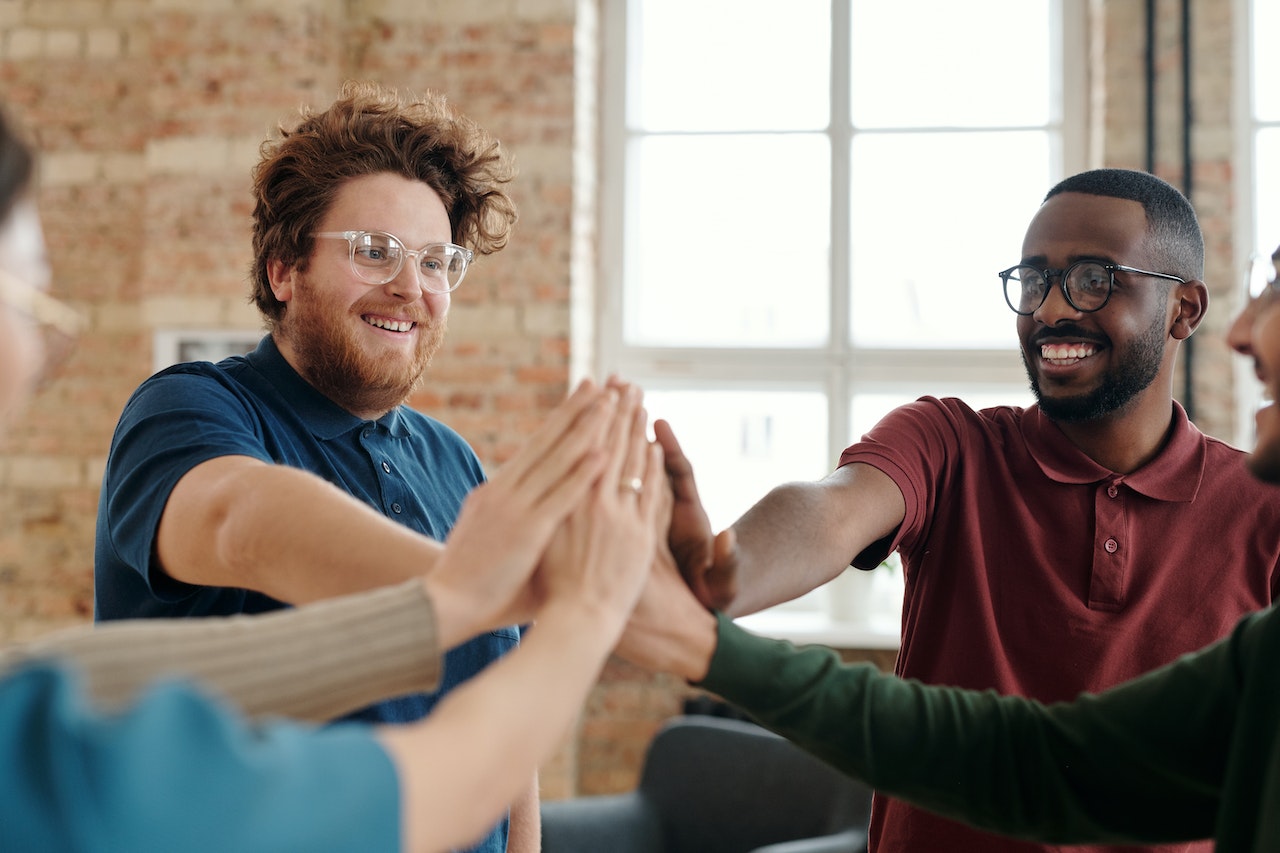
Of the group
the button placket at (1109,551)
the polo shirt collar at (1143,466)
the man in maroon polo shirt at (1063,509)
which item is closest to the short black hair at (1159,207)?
the man in maroon polo shirt at (1063,509)

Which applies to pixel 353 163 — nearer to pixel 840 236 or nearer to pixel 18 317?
pixel 18 317

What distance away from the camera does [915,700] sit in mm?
1267

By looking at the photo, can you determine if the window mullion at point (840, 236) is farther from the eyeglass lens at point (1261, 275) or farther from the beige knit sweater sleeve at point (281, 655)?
the beige knit sweater sleeve at point (281, 655)

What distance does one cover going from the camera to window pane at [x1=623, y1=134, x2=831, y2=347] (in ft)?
16.0

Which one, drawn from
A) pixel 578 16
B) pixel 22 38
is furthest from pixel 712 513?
pixel 22 38

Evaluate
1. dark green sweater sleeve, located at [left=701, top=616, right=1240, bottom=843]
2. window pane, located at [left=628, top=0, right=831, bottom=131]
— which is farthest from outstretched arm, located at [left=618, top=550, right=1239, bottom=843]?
window pane, located at [left=628, top=0, right=831, bottom=131]

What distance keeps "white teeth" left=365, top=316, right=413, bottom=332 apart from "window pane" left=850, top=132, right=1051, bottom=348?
10.8ft

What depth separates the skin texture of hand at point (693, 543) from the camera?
1.33 m

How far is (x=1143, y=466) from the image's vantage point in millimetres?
1737

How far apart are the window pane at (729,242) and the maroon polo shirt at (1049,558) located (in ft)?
10.3

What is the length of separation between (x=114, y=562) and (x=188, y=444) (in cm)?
22

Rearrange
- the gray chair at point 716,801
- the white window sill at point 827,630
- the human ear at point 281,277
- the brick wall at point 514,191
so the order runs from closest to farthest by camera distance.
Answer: the human ear at point 281,277 → the gray chair at point 716,801 → the brick wall at point 514,191 → the white window sill at point 827,630

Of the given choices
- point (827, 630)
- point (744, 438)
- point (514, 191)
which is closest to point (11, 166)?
point (514, 191)

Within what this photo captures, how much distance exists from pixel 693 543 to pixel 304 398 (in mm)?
640
